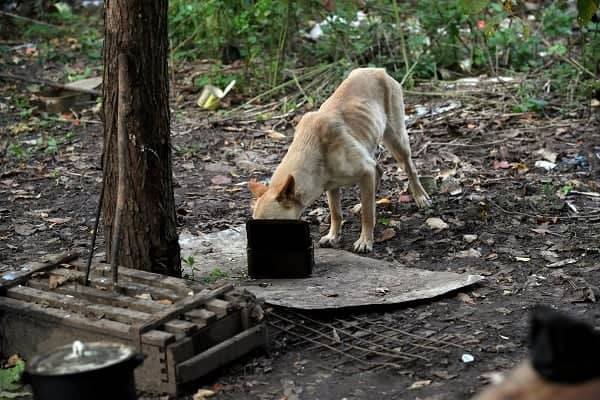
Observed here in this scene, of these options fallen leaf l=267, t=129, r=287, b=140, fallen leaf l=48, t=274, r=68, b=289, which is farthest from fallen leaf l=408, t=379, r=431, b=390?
fallen leaf l=267, t=129, r=287, b=140

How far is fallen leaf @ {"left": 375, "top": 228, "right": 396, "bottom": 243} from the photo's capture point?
826cm

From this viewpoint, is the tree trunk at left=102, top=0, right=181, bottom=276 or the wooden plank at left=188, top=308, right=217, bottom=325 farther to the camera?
the tree trunk at left=102, top=0, right=181, bottom=276

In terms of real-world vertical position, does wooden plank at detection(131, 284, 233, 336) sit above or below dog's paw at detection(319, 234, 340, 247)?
above

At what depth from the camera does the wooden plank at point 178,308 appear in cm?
507

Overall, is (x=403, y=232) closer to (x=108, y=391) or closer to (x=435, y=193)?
(x=435, y=193)

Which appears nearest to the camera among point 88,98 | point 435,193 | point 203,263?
point 203,263

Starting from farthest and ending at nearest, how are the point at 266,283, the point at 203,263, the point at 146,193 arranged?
1. the point at 203,263
2. the point at 266,283
3. the point at 146,193

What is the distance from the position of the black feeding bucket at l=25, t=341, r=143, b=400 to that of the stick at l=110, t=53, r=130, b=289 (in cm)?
147

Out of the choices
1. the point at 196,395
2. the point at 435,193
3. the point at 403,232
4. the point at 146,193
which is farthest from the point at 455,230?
the point at 196,395

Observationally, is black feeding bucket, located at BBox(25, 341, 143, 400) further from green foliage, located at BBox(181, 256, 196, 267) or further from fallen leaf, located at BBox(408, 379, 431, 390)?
green foliage, located at BBox(181, 256, 196, 267)

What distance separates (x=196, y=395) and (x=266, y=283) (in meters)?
1.86

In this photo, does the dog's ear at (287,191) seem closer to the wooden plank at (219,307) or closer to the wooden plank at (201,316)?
the wooden plank at (219,307)

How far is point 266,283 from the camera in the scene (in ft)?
22.7

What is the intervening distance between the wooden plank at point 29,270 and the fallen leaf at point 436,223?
345 centimetres
